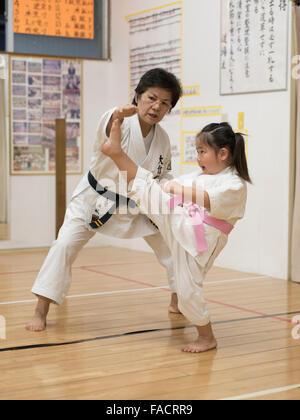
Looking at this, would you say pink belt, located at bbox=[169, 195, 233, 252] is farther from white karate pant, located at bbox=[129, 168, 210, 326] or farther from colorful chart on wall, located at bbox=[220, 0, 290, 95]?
colorful chart on wall, located at bbox=[220, 0, 290, 95]

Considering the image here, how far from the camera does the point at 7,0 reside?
5.21 metres

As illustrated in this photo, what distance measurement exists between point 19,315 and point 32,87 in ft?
9.19

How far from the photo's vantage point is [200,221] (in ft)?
8.09

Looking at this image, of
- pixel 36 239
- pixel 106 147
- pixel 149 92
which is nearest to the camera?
pixel 106 147

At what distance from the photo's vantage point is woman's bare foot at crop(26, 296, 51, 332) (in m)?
2.81

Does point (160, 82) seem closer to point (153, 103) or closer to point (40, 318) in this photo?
point (153, 103)

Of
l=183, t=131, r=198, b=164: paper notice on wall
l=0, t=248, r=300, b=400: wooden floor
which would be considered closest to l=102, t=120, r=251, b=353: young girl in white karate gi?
l=0, t=248, r=300, b=400: wooden floor

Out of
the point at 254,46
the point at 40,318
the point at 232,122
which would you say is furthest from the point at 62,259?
the point at 254,46

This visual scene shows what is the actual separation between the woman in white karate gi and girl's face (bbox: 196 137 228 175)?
1.05 ft

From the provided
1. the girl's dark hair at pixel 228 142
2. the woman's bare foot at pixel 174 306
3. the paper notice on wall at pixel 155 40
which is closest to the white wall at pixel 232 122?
the paper notice on wall at pixel 155 40

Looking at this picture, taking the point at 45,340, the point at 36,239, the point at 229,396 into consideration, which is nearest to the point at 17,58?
the point at 36,239

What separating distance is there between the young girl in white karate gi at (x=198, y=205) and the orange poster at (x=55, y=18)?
317 centimetres

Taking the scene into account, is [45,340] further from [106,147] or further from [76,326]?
[106,147]

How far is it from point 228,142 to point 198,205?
0.27 meters
